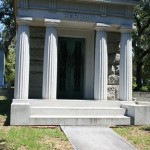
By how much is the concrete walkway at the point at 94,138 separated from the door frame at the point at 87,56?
4.33 metres

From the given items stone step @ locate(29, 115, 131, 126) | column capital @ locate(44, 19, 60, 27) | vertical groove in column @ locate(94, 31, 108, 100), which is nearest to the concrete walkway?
stone step @ locate(29, 115, 131, 126)

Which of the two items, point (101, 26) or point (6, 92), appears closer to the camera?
point (101, 26)

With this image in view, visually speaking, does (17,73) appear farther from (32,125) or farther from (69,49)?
(69,49)

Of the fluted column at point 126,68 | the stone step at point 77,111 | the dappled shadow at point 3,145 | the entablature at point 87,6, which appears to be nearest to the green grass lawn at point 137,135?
the stone step at point 77,111

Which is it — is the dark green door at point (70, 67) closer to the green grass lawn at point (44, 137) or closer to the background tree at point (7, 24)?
the green grass lawn at point (44, 137)

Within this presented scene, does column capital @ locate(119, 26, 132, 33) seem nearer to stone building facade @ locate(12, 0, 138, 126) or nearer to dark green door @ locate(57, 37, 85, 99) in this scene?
stone building facade @ locate(12, 0, 138, 126)

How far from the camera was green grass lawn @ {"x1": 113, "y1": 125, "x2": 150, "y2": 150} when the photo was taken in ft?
30.0

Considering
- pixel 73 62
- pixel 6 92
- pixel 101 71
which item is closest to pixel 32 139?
pixel 101 71

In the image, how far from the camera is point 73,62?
15.6 metres

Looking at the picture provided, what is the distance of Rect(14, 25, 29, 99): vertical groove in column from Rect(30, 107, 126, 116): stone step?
1054 mm

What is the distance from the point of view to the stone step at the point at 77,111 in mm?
12094

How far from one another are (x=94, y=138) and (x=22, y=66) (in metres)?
4.59

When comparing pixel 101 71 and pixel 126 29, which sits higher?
pixel 126 29

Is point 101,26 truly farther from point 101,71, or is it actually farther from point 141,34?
point 141,34
